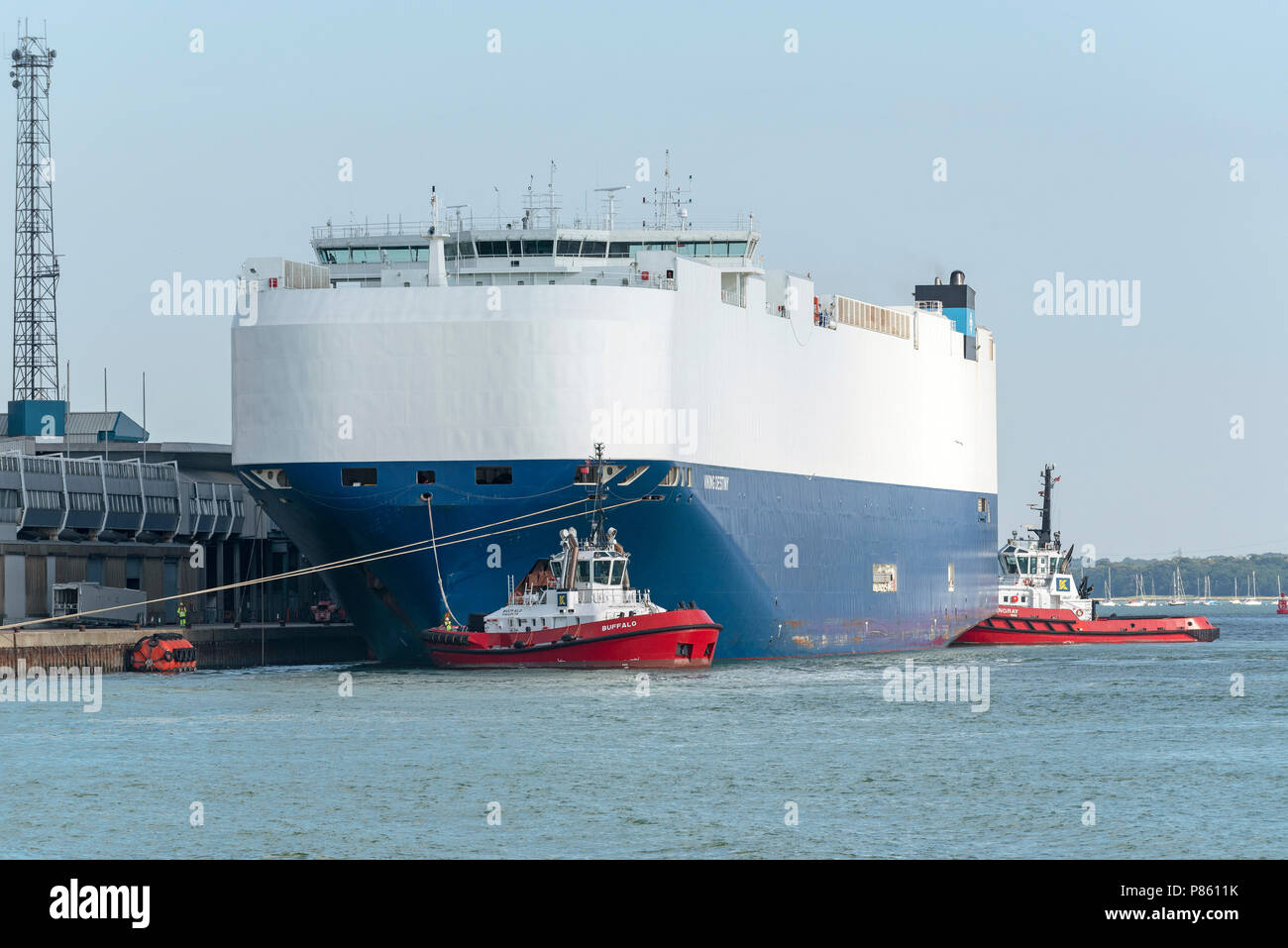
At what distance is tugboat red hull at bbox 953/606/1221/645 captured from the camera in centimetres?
7806

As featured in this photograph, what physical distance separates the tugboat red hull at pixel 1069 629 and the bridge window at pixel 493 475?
106 ft

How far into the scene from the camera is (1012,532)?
83.8 metres

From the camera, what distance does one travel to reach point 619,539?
177ft

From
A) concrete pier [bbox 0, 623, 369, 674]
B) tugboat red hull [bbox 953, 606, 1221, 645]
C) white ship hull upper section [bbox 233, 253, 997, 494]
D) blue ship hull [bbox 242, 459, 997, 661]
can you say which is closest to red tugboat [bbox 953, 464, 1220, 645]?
tugboat red hull [bbox 953, 606, 1221, 645]

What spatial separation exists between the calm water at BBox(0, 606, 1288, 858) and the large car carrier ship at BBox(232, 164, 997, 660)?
16.0ft

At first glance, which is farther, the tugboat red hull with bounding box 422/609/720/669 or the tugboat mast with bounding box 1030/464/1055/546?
the tugboat mast with bounding box 1030/464/1055/546

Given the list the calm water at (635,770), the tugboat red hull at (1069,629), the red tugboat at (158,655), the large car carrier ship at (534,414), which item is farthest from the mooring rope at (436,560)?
the tugboat red hull at (1069,629)

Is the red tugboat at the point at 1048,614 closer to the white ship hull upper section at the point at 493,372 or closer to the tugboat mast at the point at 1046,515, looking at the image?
the tugboat mast at the point at 1046,515

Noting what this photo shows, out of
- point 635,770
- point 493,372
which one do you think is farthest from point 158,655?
point 635,770

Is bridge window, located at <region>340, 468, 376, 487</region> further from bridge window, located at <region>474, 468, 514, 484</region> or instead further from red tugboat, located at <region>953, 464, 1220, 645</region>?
red tugboat, located at <region>953, 464, 1220, 645</region>

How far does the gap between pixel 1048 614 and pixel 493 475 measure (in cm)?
3621

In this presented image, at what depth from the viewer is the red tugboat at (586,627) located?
50.0 metres

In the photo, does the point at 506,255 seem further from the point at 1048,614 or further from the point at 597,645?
the point at 1048,614
